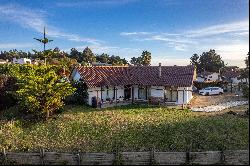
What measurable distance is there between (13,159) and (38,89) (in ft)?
30.1

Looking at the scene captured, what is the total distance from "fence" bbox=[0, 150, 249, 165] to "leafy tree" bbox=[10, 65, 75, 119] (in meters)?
8.09

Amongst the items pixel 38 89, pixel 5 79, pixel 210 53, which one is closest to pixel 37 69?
pixel 38 89

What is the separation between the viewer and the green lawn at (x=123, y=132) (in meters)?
26.6

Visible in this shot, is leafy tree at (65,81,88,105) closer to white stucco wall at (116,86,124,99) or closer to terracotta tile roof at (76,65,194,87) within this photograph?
terracotta tile roof at (76,65,194,87)

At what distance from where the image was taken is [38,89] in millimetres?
32906

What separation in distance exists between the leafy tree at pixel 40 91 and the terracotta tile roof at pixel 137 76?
574 cm

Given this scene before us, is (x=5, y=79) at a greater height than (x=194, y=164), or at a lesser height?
greater

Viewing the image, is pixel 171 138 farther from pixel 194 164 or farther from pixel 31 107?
pixel 31 107

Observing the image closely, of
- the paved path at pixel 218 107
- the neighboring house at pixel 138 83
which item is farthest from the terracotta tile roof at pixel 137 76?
the paved path at pixel 218 107

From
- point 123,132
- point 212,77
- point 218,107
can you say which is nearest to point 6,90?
point 123,132

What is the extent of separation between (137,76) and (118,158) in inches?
830

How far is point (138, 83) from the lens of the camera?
42.5 m

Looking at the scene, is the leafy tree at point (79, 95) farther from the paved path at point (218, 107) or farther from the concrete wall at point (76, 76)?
the paved path at point (218, 107)

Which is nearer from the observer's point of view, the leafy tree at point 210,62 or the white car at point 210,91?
the white car at point 210,91
